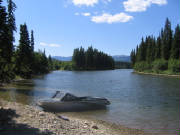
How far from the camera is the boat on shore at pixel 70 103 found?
17031 mm

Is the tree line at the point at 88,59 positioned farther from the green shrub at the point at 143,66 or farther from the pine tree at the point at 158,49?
the pine tree at the point at 158,49

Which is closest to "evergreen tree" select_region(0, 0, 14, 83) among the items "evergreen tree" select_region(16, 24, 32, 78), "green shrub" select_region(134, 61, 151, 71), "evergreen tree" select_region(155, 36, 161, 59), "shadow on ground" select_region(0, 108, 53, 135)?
"shadow on ground" select_region(0, 108, 53, 135)

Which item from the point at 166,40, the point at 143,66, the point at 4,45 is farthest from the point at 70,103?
the point at 143,66

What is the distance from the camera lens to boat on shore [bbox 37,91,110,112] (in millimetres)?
17031

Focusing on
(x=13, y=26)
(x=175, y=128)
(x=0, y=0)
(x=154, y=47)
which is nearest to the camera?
(x=0, y=0)

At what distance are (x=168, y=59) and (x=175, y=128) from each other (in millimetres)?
88350

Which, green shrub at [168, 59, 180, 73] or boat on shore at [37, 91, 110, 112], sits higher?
green shrub at [168, 59, 180, 73]

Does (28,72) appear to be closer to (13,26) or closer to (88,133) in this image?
(13,26)

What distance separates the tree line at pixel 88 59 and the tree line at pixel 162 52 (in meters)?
55.6

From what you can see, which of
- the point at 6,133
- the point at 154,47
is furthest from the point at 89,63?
the point at 6,133

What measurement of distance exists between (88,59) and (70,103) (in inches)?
5795

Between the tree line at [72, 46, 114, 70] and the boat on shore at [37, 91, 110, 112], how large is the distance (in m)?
145

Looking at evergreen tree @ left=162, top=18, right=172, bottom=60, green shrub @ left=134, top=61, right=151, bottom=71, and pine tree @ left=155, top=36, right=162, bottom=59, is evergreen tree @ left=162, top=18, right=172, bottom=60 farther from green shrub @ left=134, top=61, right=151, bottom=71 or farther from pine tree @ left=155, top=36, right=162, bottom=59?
green shrub @ left=134, top=61, right=151, bottom=71

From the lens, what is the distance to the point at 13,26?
11.8 metres
